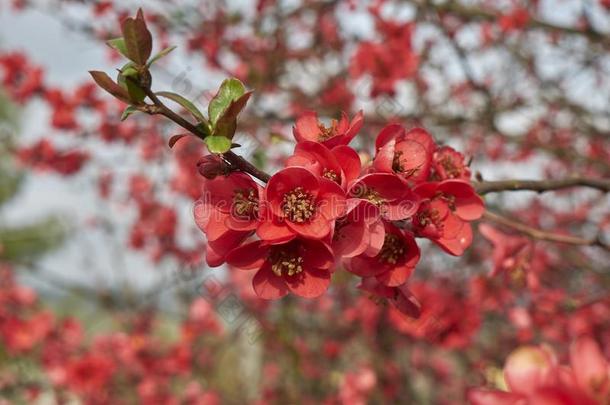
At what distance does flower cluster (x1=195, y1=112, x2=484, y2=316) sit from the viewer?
0.80 metres

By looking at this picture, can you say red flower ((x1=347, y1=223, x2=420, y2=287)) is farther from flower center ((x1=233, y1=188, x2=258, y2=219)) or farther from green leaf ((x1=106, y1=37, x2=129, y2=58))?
green leaf ((x1=106, y1=37, x2=129, y2=58))

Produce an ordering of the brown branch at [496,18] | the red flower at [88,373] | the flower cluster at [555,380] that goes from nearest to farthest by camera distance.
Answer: the flower cluster at [555,380]
the brown branch at [496,18]
the red flower at [88,373]

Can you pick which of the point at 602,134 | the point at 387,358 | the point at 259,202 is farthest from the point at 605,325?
the point at 259,202

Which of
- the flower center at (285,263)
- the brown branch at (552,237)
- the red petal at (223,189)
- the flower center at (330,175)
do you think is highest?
the red petal at (223,189)

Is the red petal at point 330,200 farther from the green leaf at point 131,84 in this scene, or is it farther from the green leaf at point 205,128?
the green leaf at point 131,84

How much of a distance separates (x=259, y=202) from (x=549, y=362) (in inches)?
18.0

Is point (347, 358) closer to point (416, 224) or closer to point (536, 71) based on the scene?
point (536, 71)

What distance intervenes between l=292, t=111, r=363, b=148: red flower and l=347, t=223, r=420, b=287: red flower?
0.53 ft

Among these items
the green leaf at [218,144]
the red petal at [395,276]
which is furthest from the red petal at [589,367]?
the green leaf at [218,144]

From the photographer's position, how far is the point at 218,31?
131 inches

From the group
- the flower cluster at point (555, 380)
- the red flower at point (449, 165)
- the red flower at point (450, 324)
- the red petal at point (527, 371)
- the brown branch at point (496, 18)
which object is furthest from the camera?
the brown branch at point (496, 18)

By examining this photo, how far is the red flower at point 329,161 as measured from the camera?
2.66 feet

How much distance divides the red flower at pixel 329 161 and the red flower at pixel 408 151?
0.10 m

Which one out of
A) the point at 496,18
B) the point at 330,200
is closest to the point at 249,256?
the point at 330,200
